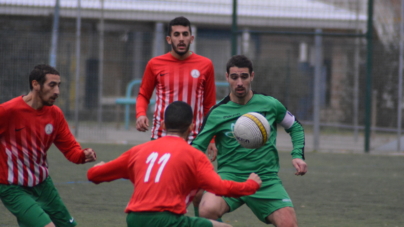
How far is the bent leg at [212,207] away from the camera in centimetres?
512

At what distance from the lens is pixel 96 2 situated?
717 inches

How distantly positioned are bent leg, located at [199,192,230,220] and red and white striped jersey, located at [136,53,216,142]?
146cm

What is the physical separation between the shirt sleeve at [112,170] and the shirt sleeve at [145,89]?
2.19 m

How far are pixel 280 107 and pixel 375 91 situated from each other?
34.3ft

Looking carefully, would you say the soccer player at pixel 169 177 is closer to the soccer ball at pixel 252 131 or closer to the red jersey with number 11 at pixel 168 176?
the red jersey with number 11 at pixel 168 176

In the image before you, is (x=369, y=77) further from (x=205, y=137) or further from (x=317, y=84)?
(x=205, y=137)

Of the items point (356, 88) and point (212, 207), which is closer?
point (212, 207)

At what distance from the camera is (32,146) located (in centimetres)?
518

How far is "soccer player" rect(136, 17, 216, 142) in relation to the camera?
21.0ft

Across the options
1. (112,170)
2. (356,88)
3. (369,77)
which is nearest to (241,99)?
(112,170)

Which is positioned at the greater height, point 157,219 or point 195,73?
point 195,73

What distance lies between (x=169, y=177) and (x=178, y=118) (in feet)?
1.38

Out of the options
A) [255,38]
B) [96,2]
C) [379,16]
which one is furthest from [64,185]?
[379,16]

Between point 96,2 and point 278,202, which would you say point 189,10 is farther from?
point 278,202
